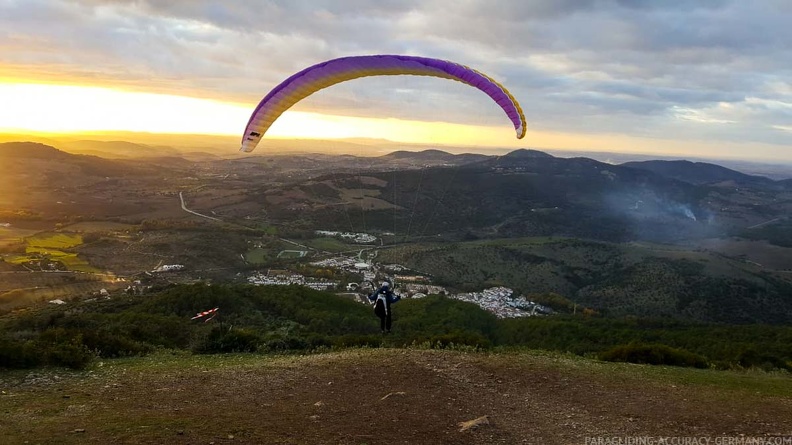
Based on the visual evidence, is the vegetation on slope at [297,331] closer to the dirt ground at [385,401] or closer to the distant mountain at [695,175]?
the dirt ground at [385,401]

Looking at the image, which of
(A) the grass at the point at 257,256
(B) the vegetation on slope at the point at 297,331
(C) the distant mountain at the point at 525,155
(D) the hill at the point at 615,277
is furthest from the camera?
(C) the distant mountain at the point at 525,155

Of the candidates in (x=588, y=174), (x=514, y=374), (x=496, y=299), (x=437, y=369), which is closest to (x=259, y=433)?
(x=437, y=369)

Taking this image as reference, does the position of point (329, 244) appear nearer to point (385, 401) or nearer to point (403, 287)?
point (403, 287)

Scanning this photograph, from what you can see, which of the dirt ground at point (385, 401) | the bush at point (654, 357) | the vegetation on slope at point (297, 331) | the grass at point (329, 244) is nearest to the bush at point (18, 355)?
the vegetation on slope at point (297, 331)

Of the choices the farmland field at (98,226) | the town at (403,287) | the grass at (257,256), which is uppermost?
the farmland field at (98,226)

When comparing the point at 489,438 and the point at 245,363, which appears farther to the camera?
the point at 245,363

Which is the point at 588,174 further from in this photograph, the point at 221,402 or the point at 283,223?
the point at 221,402

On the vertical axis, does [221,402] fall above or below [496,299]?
above
